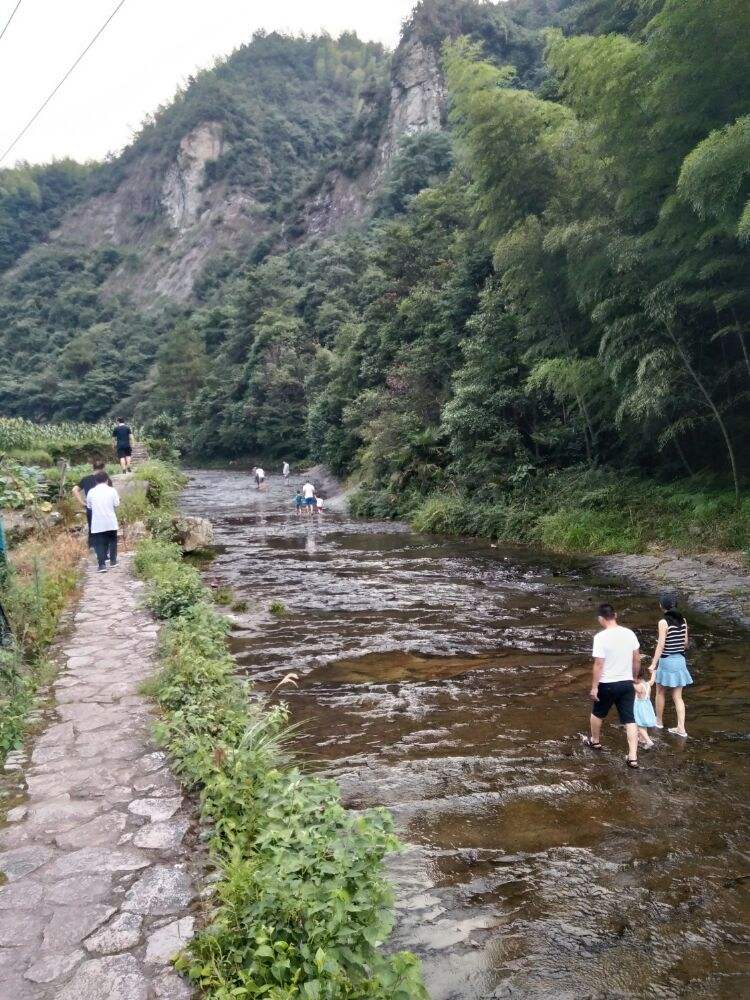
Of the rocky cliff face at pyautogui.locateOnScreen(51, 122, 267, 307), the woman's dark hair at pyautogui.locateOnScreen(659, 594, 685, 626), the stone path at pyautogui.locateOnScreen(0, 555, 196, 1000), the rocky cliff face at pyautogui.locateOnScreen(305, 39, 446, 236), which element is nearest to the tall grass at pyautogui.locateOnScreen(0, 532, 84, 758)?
the stone path at pyautogui.locateOnScreen(0, 555, 196, 1000)

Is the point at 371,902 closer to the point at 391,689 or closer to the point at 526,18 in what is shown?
the point at 391,689

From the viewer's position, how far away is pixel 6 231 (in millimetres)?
103812

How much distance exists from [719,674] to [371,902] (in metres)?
6.27

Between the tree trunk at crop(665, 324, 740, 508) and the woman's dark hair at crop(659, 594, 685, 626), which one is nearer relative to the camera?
the woman's dark hair at crop(659, 594, 685, 626)

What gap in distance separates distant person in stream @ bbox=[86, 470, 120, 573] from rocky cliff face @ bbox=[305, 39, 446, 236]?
203 ft

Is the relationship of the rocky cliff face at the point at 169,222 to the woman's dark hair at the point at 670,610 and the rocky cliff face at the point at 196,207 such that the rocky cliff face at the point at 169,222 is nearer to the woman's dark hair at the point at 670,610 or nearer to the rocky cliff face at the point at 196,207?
the rocky cliff face at the point at 196,207

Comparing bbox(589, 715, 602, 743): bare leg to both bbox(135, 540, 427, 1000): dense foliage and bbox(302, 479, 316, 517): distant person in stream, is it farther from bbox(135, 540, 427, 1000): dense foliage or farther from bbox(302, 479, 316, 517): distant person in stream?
bbox(302, 479, 316, 517): distant person in stream

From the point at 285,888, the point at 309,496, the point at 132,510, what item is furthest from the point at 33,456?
the point at 285,888

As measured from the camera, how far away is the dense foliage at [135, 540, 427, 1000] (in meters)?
2.56

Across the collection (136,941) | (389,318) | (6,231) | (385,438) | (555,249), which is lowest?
(136,941)

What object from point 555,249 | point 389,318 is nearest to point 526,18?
point 389,318

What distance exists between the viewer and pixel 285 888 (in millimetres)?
2775

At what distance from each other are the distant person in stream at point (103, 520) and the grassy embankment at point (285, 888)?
630cm

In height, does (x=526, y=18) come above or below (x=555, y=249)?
above
